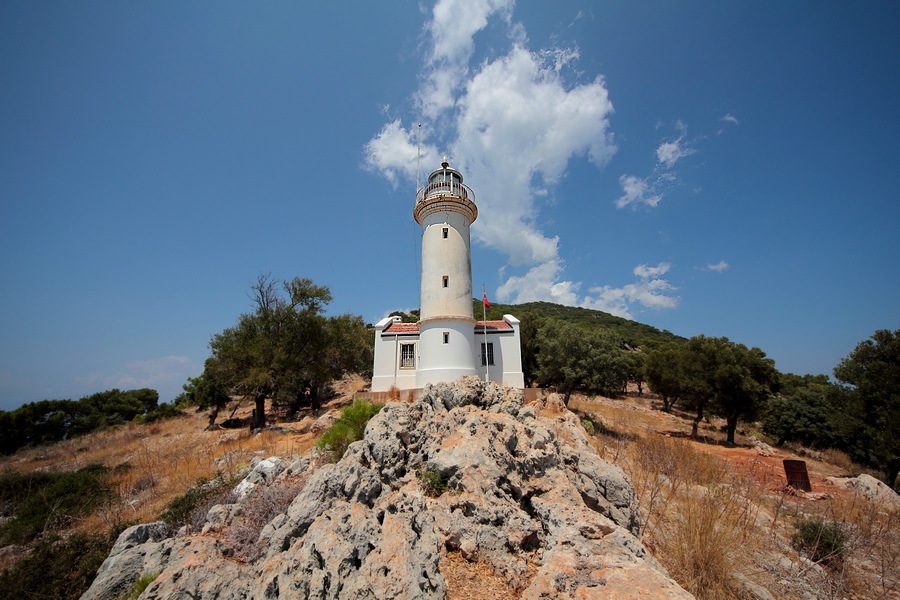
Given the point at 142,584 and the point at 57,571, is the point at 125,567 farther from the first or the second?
the point at 57,571

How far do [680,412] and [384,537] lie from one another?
3949cm

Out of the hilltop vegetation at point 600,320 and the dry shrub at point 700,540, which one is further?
the hilltop vegetation at point 600,320

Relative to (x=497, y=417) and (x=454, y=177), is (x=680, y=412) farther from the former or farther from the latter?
(x=497, y=417)

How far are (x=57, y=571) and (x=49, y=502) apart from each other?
6520 mm

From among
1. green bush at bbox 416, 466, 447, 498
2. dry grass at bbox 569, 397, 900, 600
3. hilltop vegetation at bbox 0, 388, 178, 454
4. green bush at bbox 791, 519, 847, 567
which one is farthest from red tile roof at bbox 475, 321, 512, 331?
hilltop vegetation at bbox 0, 388, 178, 454

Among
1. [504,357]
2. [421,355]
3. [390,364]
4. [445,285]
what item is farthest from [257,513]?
[504,357]

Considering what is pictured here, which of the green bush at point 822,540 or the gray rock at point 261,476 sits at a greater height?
the gray rock at point 261,476

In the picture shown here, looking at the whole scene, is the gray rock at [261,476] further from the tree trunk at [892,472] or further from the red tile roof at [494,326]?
the tree trunk at [892,472]

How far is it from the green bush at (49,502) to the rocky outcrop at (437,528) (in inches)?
238

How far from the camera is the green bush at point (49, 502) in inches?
320

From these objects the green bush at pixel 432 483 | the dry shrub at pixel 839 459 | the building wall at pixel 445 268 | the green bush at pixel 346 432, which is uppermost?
the building wall at pixel 445 268

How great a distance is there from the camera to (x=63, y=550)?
216 inches

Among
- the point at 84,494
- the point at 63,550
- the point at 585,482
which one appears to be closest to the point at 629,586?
the point at 585,482

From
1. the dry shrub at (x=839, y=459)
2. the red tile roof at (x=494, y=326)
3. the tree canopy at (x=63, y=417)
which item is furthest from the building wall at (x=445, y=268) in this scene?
the tree canopy at (x=63, y=417)
